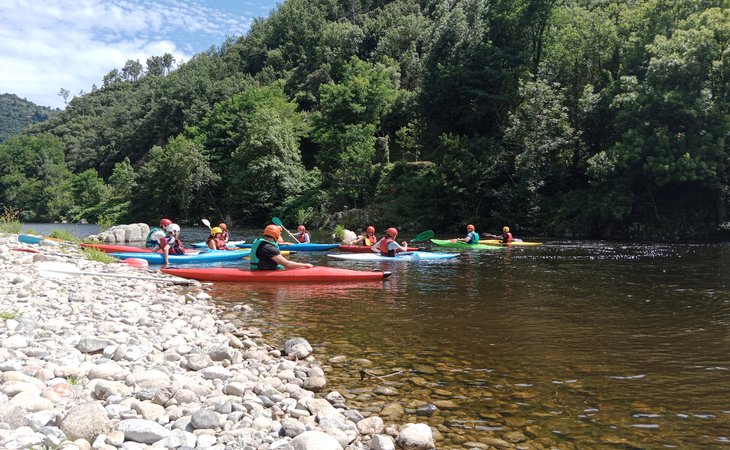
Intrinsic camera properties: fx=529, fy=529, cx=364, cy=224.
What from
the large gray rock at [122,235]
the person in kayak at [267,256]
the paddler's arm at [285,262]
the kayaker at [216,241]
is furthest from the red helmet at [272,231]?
the large gray rock at [122,235]

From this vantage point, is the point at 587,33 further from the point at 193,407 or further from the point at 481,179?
the point at 193,407

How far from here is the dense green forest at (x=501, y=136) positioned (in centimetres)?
2358

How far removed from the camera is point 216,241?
16969mm

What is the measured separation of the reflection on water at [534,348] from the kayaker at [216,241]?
229 inches

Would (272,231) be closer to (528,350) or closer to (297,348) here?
(297,348)

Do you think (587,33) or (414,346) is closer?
(414,346)

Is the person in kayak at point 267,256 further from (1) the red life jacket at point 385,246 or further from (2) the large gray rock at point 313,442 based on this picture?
(2) the large gray rock at point 313,442

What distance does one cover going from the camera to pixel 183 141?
168 ft

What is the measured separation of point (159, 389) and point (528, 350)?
13.6 ft

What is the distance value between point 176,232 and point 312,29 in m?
73.4

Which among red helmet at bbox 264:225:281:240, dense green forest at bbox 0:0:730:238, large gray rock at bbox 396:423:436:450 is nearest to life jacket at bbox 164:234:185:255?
red helmet at bbox 264:225:281:240

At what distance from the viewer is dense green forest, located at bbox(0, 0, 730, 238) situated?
23578 millimetres

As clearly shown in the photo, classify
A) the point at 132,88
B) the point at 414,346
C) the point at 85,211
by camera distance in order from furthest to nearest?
the point at 132,88 < the point at 85,211 < the point at 414,346

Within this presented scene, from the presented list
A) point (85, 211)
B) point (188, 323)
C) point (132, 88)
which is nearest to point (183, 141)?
point (85, 211)
